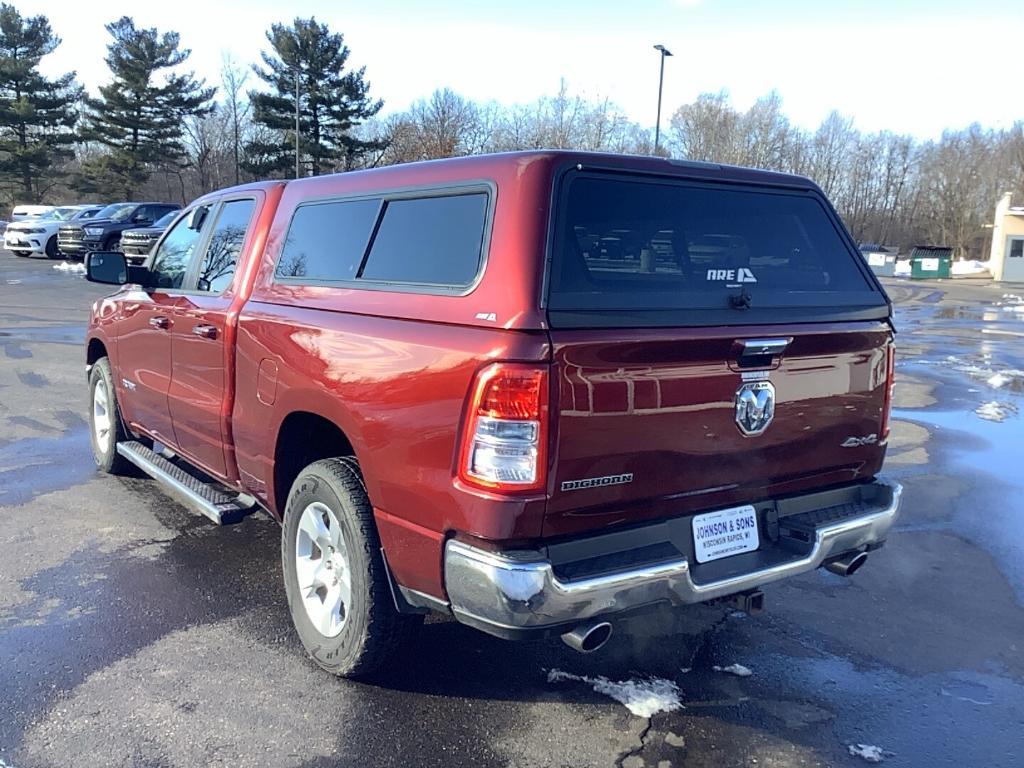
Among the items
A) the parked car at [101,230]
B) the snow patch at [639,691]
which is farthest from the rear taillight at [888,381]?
the parked car at [101,230]

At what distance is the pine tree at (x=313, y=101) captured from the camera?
165 ft

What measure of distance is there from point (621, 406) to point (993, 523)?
13.6ft

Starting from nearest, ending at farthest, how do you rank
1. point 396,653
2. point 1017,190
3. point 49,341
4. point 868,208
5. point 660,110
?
point 396,653 → point 49,341 → point 660,110 → point 1017,190 → point 868,208

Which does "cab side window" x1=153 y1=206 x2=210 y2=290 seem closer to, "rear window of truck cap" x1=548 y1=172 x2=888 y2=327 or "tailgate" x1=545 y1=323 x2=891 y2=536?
"rear window of truck cap" x1=548 y1=172 x2=888 y2=327

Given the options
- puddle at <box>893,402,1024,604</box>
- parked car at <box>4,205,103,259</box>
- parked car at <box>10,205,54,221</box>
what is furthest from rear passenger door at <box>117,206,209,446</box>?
parked car at <box>10,205,54,221</box>

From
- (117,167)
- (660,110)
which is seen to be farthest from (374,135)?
(660,110)

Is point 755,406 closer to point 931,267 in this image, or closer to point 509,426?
point 509,426

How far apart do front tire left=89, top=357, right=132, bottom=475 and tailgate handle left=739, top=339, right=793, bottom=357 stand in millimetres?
4456

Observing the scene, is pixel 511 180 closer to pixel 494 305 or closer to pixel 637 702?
pixel 494 305

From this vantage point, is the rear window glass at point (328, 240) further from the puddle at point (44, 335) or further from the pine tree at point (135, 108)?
the pine tree at point (135, 108)

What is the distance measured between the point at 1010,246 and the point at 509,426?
159ft

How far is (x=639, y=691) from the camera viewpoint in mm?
3479

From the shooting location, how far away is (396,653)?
3.39m

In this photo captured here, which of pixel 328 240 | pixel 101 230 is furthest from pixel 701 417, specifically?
pixel 101 230
